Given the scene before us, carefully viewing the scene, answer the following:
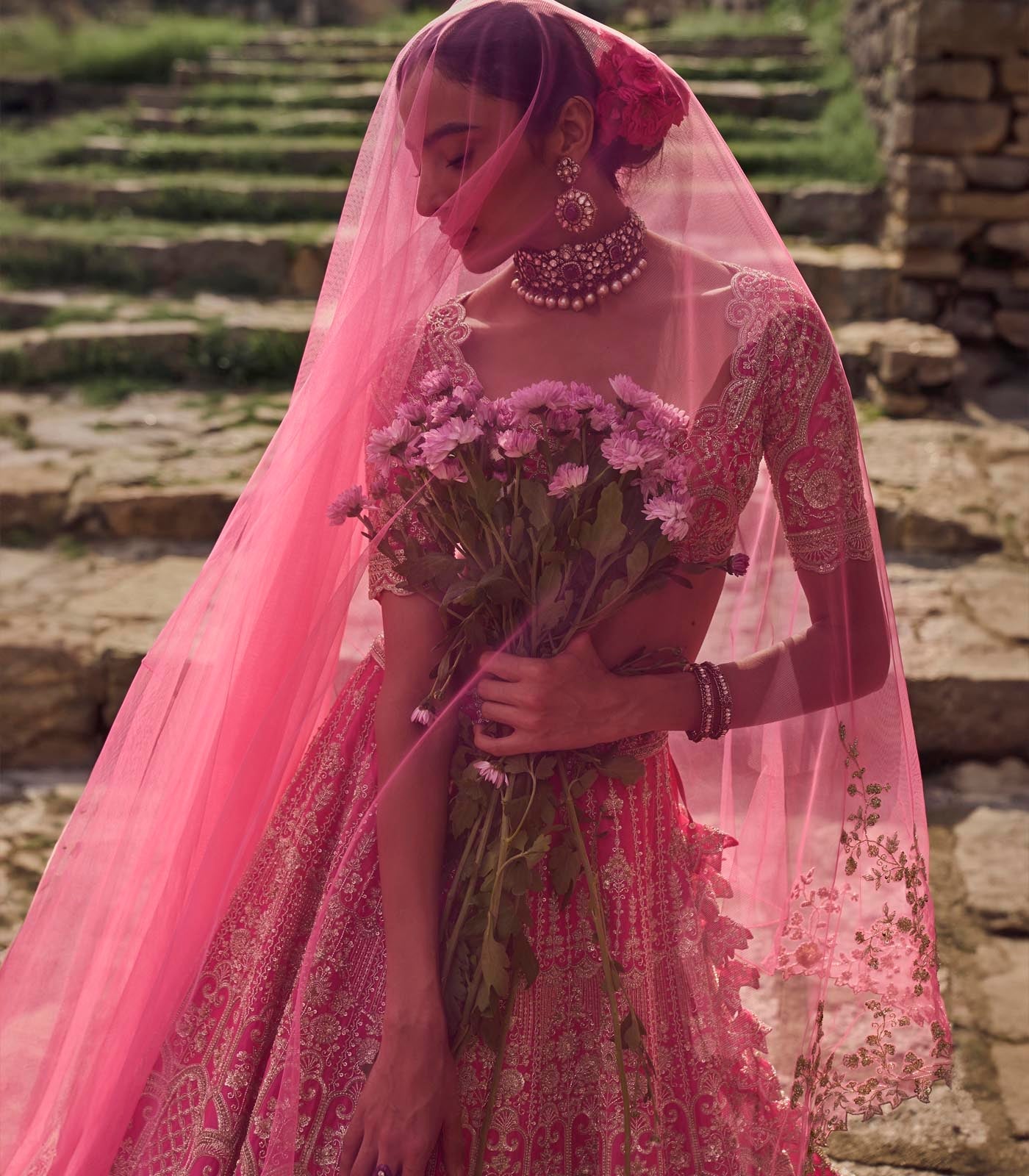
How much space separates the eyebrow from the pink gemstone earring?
0.12 meters

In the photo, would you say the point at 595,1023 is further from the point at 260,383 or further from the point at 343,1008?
the point at 260,383

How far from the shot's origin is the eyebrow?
1364 millimetres

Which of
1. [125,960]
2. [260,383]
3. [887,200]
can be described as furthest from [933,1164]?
[887,200]

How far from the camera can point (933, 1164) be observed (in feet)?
6.70

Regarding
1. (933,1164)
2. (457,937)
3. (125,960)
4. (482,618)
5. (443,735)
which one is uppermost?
(482,618)

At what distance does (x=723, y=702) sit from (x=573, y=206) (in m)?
0.60

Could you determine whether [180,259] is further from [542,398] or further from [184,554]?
[542,398]

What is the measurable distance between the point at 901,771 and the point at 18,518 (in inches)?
142

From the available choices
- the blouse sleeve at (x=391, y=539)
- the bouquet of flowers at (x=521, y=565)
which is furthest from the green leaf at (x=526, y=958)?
the blouse sleeve at (x=391, y=539)

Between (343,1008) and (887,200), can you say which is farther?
(887,200)

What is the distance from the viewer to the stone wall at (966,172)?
17.5 feet

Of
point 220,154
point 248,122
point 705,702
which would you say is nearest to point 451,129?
point 705,702

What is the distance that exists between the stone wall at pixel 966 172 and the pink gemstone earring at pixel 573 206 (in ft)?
14.8

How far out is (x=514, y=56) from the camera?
135 centimetres
